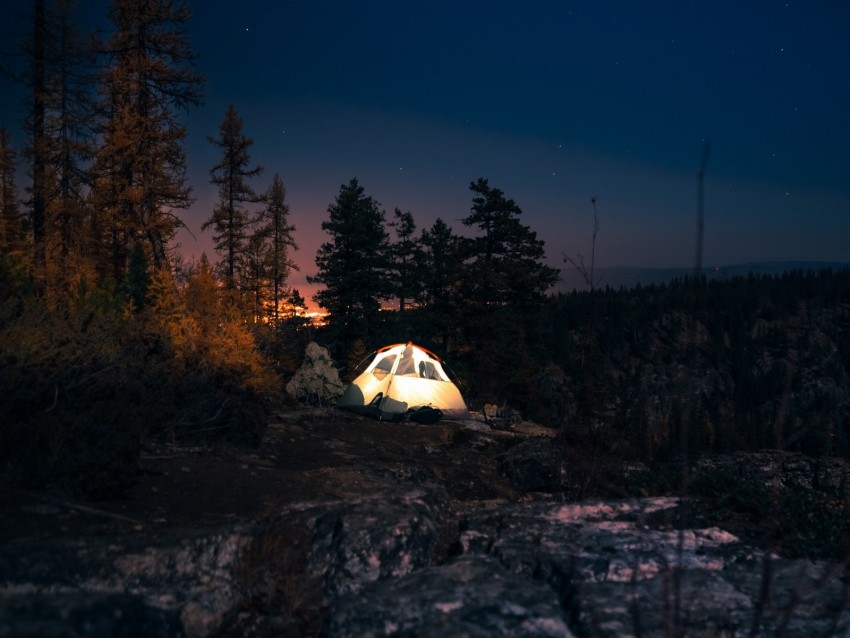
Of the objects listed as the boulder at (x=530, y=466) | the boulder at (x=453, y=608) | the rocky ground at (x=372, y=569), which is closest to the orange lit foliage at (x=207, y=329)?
the boulder at (x=530, y=466)

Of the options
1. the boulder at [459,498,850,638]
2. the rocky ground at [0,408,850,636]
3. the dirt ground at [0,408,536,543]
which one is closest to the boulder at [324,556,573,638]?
the rocky ground at [0,408,850,636]

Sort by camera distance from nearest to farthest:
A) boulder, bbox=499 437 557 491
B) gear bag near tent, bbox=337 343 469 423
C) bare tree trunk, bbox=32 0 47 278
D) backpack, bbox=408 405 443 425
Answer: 1. boulder, bbox=499 437 557 491
2. backpack, bbox=408 405 443 425
3. gear bag near tent, bbox=337 343 469 423
4. bare tree trunk, bbox=32 0 47 278

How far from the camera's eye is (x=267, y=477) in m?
7.70

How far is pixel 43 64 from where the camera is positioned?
18.1 meters

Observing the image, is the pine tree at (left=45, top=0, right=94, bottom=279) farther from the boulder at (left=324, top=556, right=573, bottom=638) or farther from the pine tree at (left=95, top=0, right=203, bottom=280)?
the boulder at (left=324, top=556, right=573, bottom=638)

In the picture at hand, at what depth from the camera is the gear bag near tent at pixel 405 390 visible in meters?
16.5

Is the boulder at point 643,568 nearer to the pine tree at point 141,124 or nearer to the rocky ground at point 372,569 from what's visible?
the rocky ground at point 372,569

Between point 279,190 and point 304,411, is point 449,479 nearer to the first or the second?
point 304,411

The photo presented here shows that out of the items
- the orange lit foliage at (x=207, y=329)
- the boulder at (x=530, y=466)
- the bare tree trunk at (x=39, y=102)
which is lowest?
the boulder at (x=530, y=466)

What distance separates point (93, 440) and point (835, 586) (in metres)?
6.80

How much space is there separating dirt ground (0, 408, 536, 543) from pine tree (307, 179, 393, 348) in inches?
743

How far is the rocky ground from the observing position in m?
3.47

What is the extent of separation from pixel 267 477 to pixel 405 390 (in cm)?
912

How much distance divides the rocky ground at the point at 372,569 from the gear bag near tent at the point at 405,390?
31.3 ft
